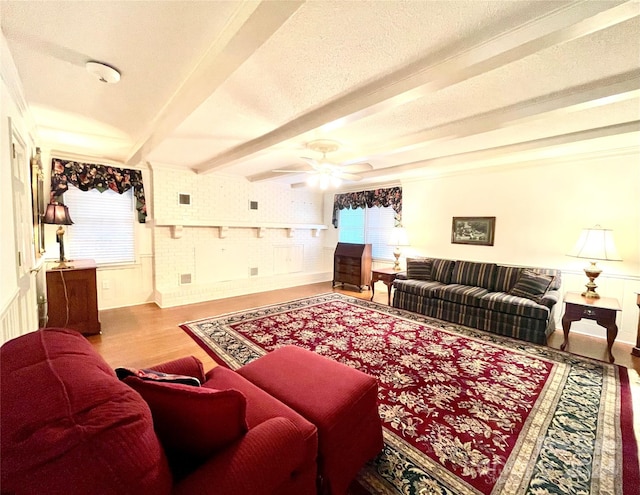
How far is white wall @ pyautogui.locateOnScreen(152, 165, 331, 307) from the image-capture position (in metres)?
4.86

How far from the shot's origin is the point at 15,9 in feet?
4.59

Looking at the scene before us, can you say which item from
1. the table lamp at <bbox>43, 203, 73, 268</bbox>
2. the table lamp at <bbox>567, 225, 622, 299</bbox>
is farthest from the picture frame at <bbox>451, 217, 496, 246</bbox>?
the table lamp at <bbox>43, 203, 73, 268</bbox>

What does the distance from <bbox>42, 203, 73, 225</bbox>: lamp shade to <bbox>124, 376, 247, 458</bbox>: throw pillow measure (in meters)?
3.50

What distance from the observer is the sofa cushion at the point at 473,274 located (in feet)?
13.7

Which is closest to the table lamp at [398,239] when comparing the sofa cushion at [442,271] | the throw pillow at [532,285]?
the sofa cushion at [442,271]

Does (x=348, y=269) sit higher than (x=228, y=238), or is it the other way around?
(x=228, y=238)

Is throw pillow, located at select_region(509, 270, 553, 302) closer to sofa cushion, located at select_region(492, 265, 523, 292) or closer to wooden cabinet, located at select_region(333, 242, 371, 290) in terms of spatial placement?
sofa cushion, located at select_region(492, 265, 523, 292)

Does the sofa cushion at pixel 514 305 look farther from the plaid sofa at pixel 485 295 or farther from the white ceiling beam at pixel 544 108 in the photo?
the white ceiling beam at pixel 544 108

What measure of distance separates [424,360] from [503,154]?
8.87ft

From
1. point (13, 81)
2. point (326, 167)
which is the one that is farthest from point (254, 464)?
point (326, 167)

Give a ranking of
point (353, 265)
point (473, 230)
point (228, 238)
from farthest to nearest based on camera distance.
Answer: point (353, 265), point (228, 238), point (473, 230)

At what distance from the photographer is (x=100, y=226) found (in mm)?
4395

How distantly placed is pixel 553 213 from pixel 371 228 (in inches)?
125

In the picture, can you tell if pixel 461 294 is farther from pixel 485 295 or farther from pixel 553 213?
pixel 553 213
